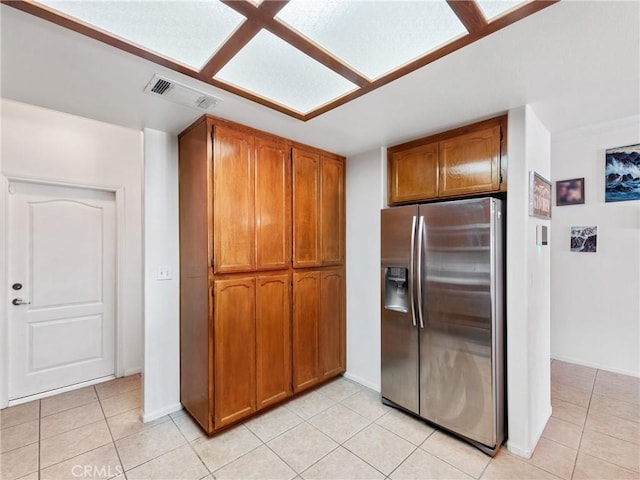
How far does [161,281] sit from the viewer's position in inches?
101

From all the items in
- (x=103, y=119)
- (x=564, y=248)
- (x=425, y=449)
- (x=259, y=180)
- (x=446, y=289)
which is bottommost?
(x=425, y=449)

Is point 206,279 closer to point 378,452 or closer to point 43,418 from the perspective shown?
point 378,452

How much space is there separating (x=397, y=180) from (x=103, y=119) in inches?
97.8

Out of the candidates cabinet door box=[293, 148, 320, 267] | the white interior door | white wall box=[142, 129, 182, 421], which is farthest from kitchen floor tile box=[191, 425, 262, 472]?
the white interior door

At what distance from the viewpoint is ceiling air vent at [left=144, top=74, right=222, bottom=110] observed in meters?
1.75

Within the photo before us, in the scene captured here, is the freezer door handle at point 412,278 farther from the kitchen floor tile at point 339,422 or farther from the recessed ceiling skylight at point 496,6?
Answer: the recessed ceiling skylight at point 496,6

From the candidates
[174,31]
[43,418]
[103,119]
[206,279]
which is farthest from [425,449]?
[103,119]

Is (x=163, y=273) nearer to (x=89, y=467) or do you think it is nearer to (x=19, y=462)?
(x=89, y=467)

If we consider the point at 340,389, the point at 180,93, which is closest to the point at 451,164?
the point at 180,93

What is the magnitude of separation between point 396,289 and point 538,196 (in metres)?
1.30

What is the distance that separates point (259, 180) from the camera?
254cm

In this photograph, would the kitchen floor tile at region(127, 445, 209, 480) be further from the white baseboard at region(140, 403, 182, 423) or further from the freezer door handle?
the freezer door handle

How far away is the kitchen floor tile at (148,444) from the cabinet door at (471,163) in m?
2.87

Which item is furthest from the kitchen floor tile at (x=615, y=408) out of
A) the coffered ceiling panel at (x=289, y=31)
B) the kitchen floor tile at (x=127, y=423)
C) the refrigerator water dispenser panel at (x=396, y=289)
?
the kitchen floor tile at (x=127, y=423)
